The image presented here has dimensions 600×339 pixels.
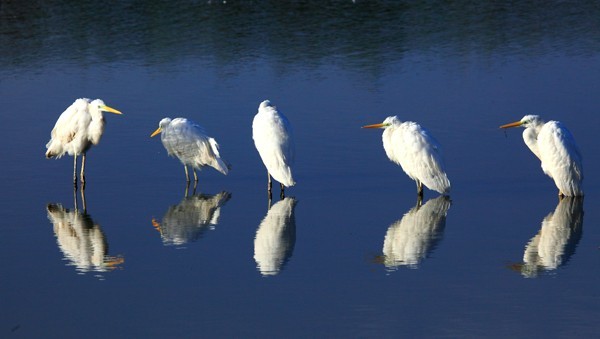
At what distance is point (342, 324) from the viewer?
28.9 feet

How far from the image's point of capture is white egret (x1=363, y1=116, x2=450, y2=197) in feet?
43.2

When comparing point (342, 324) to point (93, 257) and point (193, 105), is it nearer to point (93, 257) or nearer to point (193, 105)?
point (93, 257)

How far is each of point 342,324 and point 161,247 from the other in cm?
Result: 294

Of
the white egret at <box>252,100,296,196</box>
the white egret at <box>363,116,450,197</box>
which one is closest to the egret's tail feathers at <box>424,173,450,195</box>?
the white egret at <box>363,116,450,197</box>

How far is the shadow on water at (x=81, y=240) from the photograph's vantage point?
10.6 meters

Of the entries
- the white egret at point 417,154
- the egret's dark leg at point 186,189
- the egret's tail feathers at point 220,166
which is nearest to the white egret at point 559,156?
the white egret at point 417,154

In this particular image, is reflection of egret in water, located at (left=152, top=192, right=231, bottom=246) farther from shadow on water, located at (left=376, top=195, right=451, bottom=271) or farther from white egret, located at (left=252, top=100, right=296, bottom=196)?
shadow on water, located at (left=376, top=195, right=451, bottom=271)

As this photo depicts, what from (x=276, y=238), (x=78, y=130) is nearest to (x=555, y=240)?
(x=276, y=238)

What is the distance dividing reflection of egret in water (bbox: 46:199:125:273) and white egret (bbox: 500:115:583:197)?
4.86 m

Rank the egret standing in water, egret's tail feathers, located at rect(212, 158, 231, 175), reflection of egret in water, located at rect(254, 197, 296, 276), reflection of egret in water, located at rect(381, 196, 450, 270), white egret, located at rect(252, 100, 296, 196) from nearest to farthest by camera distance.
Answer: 1. reflection of egret in water, located at rect(254, 197, 296, 276)
2. reflection of egret in water, located at rect(381, 196, 450, 270)
3. white egret, located at rect(252, 100, 296, 196)
4. egret's tail feathers, located at rect(212, 158, 231, 175)
5. the egret standing in water

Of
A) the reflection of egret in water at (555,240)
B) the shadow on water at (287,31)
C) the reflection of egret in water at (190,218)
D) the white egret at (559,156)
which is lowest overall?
the reflection of egret in water at (555,240)

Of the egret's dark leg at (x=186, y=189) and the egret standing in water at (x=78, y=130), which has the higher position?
the egret standing in water at (x=78, y=130)

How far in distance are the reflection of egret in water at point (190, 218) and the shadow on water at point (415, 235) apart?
72.4 inches

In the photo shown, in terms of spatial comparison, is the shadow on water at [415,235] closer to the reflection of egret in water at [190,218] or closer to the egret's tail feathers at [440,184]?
the egret's tail feathers at [440,184]
